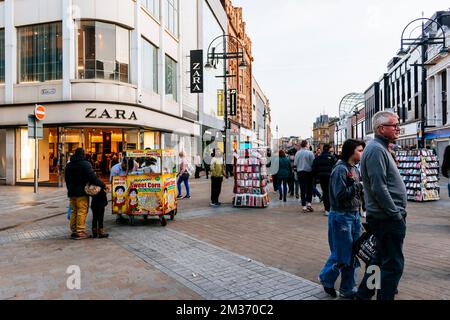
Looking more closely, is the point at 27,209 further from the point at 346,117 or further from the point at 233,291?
the point at 346,117

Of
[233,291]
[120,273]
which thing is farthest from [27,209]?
[233,291]

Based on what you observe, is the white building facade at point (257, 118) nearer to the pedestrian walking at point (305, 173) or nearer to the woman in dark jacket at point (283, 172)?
the woman in dark jacket at point (283, 172)

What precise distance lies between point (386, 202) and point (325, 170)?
6.36 metres

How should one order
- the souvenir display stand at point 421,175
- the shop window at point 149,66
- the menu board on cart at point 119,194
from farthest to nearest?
the shop window at point 149,66 → the souvenir display stand at point 421,175 → the menu board on cart at point 119,194

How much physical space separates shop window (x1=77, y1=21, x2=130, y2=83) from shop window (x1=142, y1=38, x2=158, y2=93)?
2.23 metres

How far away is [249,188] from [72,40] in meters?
12.8

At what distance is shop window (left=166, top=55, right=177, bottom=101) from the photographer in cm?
2552

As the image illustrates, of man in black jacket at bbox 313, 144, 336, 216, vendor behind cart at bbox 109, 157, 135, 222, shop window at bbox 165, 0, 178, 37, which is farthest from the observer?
shop window at bbox 165, 0, 178, 37

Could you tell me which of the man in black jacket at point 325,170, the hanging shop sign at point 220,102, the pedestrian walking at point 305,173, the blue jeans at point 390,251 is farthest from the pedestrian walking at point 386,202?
the hanging shop sign at point 220,102

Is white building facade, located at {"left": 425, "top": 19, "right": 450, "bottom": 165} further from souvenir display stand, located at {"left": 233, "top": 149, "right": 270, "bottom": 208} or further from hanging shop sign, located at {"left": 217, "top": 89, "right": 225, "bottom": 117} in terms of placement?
souvenir display stand, located at {"left": 233, "top": 149, "right": 270, "bottom": 208}

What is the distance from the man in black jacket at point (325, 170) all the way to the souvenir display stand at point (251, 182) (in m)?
2.18

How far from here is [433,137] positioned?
3516cm

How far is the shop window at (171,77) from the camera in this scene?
25516mm

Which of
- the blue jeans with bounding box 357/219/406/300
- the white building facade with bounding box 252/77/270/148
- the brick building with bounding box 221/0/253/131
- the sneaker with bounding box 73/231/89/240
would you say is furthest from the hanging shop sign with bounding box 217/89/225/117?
the blue jeans with bounding box 357/219/406/300
